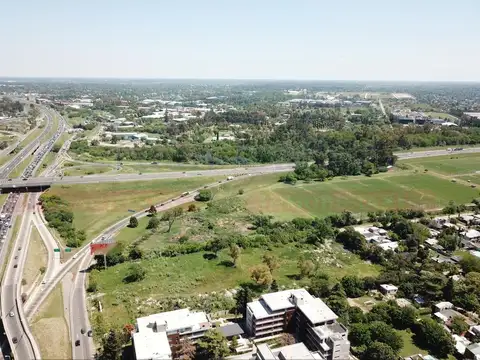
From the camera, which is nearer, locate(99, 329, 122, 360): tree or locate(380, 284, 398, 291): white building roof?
locate(99, 329, 122, 360): tree

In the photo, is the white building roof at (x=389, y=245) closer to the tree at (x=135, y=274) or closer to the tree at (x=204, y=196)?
the tree at (x=204, y=196)

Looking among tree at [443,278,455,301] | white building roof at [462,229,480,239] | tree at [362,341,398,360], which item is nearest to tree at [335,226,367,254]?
tree at [443,278,455,301]

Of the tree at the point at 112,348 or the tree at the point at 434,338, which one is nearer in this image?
the tree at the point at 112,348

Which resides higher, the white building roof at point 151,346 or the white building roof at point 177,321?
the white building roof at point 151,346

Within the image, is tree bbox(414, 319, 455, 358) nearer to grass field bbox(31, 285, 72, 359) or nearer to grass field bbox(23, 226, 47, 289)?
grass field bbox(31, 285, 72, 359)

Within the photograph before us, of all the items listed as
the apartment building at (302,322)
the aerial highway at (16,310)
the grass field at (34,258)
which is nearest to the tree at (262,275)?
the apartment building at (302,322)

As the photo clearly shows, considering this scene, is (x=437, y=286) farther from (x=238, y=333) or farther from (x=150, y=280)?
(x=150, y=280)
